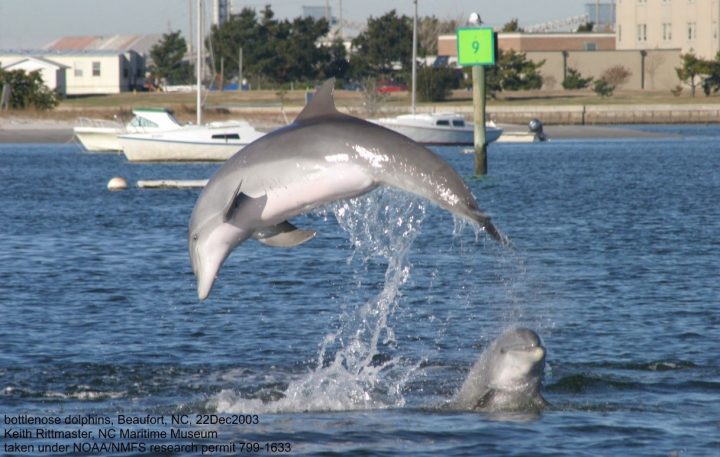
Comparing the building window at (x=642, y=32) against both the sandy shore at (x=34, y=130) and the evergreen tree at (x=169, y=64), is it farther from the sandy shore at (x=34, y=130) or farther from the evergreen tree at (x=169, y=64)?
the sandy shore at (x=34, y=130)

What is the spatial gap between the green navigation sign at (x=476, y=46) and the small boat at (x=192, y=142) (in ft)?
38.9

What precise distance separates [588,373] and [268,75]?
109 meters

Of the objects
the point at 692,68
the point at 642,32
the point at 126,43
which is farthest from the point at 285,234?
the point at 126,43

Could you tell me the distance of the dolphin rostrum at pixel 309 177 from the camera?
9.59 metres

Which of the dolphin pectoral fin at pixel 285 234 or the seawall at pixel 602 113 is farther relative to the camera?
the seawall at pixel 602 113

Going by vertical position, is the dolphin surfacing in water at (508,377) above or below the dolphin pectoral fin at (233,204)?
below

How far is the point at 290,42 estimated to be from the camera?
11888 centimetres

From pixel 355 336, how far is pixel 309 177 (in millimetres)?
8100

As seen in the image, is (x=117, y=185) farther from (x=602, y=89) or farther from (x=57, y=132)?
(x=602, y=89)

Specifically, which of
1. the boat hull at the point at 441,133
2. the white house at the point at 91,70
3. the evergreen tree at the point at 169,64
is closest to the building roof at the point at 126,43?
the evergreen tree at the point at 169,64

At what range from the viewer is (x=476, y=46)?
4622 cm

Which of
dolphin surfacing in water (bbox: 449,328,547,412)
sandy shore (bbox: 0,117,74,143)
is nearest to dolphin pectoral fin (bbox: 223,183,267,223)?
dolphin surfacing in water (bbox: 449,328,547,412)

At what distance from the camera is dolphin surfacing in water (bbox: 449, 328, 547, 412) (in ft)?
39.9

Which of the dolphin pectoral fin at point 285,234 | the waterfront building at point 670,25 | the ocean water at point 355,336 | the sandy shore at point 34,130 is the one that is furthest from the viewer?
the waterfront building at point 670,25
